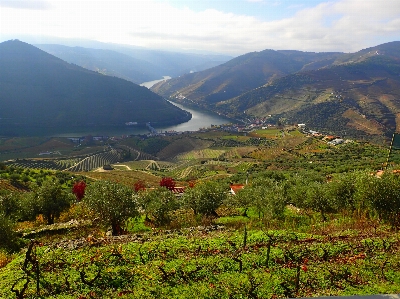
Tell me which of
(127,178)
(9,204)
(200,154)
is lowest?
(200,154)

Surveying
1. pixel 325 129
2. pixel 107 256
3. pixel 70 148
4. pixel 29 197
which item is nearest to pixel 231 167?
pixel 29 197

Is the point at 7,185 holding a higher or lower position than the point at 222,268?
lower

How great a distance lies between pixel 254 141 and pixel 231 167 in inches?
2582

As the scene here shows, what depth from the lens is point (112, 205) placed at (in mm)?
20797

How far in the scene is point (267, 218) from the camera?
22.5 meters

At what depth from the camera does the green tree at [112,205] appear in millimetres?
20734

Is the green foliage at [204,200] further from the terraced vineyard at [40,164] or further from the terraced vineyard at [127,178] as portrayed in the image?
the terraced vineyard at [40,164]

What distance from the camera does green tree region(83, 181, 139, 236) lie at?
68.0 feet

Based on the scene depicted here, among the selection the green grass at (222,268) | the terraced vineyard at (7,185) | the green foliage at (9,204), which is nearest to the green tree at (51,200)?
the green foliage at (9,204)

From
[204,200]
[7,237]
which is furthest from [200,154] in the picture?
[7,237]

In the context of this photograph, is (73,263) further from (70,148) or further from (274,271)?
(70,148)

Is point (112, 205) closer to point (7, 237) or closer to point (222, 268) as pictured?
point (7, 237)

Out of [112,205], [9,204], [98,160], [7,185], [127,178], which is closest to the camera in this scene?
[112,205]

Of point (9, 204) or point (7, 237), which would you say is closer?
point (7, 237)
